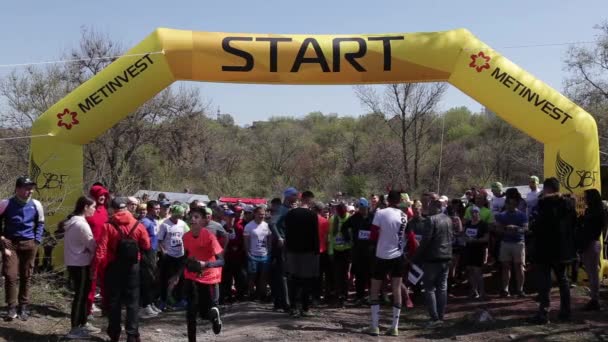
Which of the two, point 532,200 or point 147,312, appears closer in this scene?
point 147,312

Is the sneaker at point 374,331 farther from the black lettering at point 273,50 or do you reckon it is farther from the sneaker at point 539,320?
the black lettering at point 273,50

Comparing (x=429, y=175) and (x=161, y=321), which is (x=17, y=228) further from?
(x=429, y=175)

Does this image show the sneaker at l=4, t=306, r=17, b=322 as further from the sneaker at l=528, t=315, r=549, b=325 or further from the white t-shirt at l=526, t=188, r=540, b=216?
the white t-shirt at l=526, t=188, r=540, b=216

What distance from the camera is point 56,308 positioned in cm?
977

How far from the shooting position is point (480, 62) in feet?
38.1

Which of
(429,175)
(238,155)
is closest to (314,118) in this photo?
(238,155)

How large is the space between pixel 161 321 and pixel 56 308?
1558mm

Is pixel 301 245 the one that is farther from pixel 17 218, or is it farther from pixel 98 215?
pixel 17 218

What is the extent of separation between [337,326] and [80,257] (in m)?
3.49

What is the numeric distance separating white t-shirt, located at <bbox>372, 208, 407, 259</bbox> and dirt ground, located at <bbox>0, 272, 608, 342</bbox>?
106 centimetres

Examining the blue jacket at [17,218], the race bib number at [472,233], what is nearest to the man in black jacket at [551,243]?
the race bib number at [472,233]

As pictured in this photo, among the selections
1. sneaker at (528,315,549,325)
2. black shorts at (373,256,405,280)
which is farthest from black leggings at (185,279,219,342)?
sneaker at (528,315,549,325)

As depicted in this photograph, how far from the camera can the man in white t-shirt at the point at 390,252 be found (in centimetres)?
841

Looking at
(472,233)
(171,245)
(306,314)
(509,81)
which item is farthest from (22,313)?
(509,81)
